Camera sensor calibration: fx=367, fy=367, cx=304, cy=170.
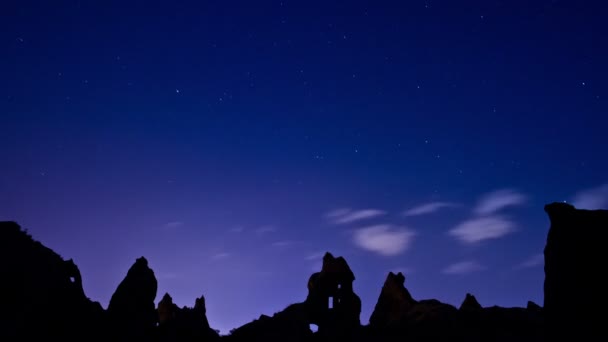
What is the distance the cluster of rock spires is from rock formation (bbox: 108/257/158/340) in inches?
4.1

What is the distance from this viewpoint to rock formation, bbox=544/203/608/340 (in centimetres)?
1984

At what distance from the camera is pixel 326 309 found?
57.4m

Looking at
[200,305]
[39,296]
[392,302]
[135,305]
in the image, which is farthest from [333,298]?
[39,296]

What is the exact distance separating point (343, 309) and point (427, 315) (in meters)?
13.0

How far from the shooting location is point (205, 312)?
49.8 metres

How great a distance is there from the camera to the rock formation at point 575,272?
19844 mm

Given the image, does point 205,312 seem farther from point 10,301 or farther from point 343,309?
point 10,301

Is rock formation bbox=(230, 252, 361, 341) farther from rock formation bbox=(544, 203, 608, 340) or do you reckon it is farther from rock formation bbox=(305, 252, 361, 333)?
rock formation bbox=(544, 203, 608, 340)

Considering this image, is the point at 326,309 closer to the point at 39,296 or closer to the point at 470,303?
the point at 470,303

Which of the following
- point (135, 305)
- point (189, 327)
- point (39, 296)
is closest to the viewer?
point (39, 296)

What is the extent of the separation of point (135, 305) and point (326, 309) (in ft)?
93.4

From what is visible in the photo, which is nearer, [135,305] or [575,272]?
[575,272]

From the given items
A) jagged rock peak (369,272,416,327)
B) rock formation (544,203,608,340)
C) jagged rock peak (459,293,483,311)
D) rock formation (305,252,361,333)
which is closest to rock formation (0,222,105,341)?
rock formation (305,252,361,333)

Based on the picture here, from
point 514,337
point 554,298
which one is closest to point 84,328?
point 554,298
